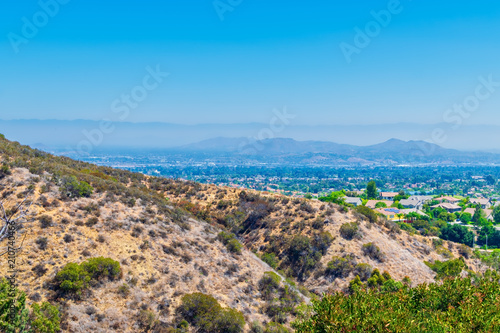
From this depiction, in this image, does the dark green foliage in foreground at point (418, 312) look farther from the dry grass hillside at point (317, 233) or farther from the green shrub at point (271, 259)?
the green shrub at point (271, 259)

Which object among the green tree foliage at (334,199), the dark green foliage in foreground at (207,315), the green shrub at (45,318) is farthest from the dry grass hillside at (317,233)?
the green shrub at (45,318)

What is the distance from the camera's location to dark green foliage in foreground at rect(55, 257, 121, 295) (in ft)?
45.0

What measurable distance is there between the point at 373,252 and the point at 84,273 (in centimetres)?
2259

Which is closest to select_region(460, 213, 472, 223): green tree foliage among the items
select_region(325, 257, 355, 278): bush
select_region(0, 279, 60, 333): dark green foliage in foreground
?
select_region(325, 257, 355, 278): bush

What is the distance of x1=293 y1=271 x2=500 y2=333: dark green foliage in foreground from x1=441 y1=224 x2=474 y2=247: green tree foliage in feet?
146

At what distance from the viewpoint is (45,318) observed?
37.0 feet

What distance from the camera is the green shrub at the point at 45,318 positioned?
10.8 m

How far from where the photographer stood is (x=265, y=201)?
35.2 metres

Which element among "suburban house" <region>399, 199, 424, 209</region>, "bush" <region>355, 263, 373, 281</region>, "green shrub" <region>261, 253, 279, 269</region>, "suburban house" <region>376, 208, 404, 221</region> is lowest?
"suburban house" <region>399, 199, 424, 209</region>

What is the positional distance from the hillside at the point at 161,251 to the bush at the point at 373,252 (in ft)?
0.37

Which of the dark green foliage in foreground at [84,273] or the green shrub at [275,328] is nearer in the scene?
the dark green foliage in foreground at [84,273]

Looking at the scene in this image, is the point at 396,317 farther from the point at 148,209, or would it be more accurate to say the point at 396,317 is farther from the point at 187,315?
the point at 148,209

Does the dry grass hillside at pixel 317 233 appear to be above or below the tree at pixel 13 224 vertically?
below

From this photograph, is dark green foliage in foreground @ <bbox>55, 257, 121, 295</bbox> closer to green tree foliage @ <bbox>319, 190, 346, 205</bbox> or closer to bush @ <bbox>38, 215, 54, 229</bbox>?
bush @ <bbox>38, 215, 54, 229</bbox>
